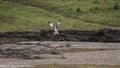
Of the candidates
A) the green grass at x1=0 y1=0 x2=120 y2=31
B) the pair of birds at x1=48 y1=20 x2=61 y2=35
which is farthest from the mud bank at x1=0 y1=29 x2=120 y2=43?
the green grass at x1=0 y1=0 x2=120 y2=31

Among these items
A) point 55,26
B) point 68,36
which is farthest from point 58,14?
point 68,36

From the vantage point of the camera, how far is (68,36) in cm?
6656

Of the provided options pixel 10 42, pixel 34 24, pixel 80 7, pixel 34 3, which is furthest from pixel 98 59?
pixel 34 3

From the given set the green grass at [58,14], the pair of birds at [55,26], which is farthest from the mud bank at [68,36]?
the green grass at [58,14]

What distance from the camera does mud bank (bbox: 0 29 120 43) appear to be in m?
65.5

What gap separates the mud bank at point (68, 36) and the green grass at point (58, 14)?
171cm

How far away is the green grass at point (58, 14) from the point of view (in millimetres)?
70375

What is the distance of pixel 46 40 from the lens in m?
65.6

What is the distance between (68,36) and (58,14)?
468 inches

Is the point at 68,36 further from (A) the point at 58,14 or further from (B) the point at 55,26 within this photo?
(A) the point at 58,14

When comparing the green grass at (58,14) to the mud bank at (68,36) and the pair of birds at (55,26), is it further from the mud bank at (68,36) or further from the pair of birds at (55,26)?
the mud bank at (68,36)

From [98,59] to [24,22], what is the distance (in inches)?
858

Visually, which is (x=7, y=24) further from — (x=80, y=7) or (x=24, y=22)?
(x=80, y=7)

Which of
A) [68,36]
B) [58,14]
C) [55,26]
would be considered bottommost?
[58,14]
